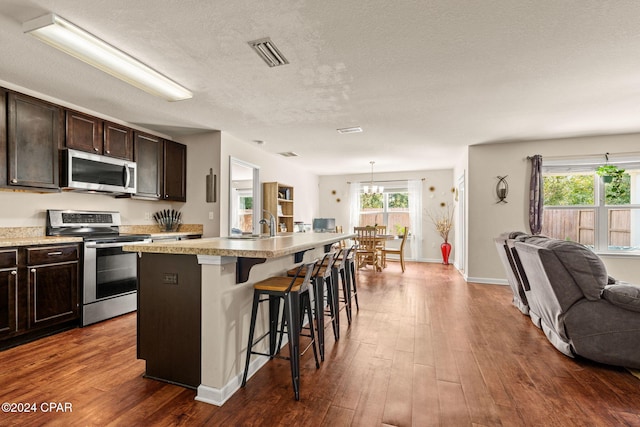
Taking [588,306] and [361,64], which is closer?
[588,306]

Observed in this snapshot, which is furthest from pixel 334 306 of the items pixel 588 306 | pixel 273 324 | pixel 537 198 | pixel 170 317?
pixel 537 198

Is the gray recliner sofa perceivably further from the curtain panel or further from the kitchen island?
the curtain panel

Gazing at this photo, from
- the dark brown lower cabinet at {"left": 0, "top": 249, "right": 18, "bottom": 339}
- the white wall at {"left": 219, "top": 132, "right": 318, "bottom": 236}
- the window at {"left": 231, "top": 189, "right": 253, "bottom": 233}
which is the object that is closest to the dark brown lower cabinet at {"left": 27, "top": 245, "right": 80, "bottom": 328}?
the dark brown lower cabinet at {"left": 0, "top": 249, "right": 18, "bottom": 339}

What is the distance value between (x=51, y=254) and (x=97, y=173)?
1.07m

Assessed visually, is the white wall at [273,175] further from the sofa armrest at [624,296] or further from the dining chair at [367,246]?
the sofa armrest at [624,296]

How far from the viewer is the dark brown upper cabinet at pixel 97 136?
3.43 m

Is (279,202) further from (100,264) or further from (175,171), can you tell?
(100,264)

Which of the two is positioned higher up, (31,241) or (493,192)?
(493,192)

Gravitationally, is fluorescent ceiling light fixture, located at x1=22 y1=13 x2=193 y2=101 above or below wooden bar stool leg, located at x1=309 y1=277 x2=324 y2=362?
above

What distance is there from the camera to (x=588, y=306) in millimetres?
2332

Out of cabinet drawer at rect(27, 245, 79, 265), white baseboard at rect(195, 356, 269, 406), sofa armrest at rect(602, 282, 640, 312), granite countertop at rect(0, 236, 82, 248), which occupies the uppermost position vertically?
granite countertop at rect(0, 236, 82, 248)

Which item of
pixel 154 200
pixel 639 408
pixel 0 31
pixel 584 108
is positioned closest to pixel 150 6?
pixel 0 31

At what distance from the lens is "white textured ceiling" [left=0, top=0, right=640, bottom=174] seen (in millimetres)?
1987

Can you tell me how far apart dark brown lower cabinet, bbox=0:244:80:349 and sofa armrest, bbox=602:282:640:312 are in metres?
4.73
